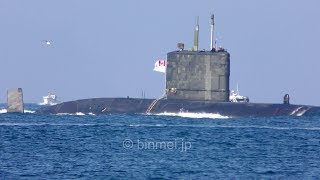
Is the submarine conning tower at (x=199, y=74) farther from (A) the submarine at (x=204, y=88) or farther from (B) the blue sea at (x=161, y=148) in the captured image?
(B) the blue sea at (x=161, y=148)

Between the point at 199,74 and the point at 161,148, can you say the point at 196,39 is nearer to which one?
the point at 199,74

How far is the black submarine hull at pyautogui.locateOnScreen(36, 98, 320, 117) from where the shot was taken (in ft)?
184

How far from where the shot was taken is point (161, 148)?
36.2 m

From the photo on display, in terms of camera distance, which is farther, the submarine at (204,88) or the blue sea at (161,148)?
the submarine at (204,88)

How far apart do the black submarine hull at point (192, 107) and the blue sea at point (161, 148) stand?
0.76m

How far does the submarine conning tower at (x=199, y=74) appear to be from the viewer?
184 feet

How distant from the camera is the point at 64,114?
6334cm

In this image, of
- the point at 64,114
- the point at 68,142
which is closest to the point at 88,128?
the point at 68,142

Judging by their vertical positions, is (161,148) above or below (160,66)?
below

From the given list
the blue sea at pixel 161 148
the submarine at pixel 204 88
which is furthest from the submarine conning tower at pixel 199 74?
the blue sea at pixel 161 148

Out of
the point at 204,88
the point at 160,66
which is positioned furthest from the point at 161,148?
the point at 160,66

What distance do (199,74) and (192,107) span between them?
6.36 feet

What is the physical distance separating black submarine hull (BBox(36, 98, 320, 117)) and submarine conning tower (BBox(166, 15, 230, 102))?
0.48m

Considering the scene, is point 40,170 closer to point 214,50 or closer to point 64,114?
point 214,50
